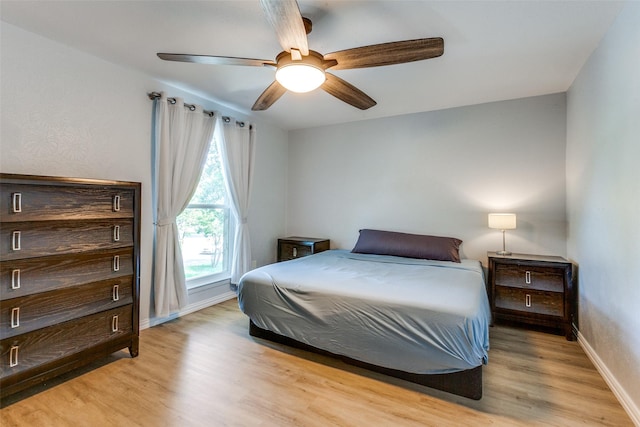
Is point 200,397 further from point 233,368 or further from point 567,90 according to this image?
point 567,90

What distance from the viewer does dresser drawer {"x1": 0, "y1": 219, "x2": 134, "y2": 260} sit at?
1707 mm

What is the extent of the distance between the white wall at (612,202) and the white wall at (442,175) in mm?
467

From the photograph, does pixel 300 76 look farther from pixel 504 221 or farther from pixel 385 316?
pixel 504 221

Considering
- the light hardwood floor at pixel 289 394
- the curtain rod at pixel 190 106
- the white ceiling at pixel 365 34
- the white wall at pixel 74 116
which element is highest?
the white ceiling at pixel 365 34

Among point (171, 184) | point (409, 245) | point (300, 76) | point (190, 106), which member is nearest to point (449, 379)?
point (409, 245)

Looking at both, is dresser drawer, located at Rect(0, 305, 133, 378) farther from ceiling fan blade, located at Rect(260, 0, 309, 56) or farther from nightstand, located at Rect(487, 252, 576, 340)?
nightstand, located at Rect(487, 252, 576, 340)

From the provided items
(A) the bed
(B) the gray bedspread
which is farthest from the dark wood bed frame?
(B) the gray bedspread

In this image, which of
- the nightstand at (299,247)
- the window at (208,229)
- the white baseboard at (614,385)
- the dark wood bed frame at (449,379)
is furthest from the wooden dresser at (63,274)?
the white baseboard at (614,385)

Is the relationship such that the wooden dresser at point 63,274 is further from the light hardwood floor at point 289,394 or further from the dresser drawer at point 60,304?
the light hardwood floor at point 289,394

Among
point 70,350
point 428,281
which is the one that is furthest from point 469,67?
point 70,350

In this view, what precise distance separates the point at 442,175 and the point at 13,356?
407 cm

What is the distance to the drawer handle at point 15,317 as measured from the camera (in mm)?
1700

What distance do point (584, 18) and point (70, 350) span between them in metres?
4.02

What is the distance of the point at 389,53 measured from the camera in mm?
1729
